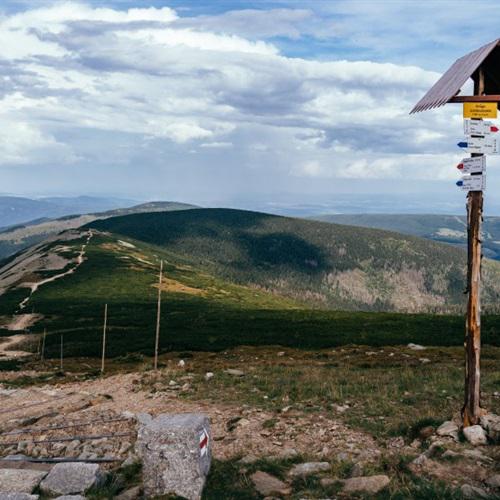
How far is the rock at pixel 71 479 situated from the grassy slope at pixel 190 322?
49010mm

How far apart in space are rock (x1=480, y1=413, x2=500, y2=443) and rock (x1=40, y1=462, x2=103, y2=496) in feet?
35.7

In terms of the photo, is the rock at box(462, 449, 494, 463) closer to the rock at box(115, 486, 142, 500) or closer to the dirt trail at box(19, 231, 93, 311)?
the rock at box(115, 486, 142, 500)

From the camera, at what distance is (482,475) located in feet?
40.7

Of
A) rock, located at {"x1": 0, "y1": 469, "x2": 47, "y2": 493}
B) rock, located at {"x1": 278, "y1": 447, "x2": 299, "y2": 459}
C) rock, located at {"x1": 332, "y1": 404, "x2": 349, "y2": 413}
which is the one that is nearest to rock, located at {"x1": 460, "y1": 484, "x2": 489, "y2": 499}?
rock, located at {"x1": 278, "y1": 447, "x2": 299, "y2": 459}

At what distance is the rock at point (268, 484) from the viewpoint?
12.3 metres

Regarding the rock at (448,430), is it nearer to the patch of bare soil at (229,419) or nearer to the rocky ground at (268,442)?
the rocky ground at (268,442)

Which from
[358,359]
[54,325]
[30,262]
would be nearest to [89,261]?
[30,262]

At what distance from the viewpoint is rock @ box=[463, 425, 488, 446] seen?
47.3 ft

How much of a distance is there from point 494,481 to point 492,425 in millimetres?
3392

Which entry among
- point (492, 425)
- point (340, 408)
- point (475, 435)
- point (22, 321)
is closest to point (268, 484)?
point (475, 435)

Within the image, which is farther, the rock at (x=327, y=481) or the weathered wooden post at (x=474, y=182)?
the weathered wooden post at (x=474, y=182)

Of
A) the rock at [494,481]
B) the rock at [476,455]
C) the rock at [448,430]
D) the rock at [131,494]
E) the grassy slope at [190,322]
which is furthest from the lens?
the grassy slope at [190,322]

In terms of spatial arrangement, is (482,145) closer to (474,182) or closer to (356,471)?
(474,182)

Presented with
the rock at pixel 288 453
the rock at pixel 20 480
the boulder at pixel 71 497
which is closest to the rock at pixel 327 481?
the rock at pixel 288 453
